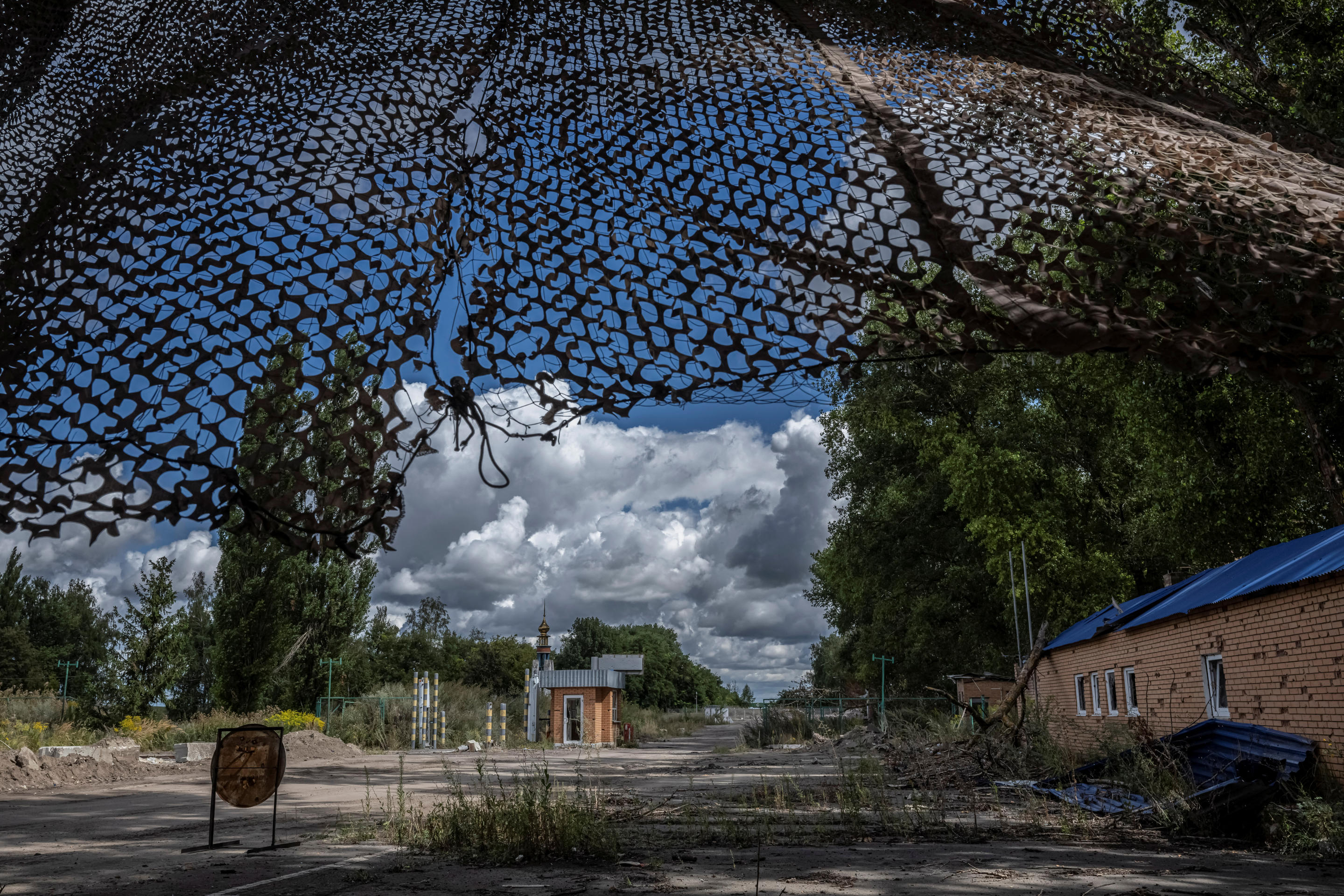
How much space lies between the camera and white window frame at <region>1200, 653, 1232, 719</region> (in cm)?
1088

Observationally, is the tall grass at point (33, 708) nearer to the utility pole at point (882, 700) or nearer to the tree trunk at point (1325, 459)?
the utility pole at point (882, 700)

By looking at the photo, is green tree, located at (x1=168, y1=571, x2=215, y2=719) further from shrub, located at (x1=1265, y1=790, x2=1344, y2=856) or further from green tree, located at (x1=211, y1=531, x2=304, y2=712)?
shrub, located at (x1=1265, y1=790, x2=1344, y2=856)

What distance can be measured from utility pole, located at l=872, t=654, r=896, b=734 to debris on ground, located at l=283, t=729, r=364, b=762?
516 inches

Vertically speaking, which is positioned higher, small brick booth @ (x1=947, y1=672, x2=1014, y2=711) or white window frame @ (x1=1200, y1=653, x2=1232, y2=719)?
white window frame @ (x1=1200, y1=653, x2=1232, y2=719)

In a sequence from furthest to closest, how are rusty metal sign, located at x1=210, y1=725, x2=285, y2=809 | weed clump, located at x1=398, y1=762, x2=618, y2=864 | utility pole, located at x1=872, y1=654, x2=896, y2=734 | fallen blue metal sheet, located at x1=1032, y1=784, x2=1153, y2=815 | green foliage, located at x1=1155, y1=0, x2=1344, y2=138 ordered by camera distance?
1. utility pole, located at x1=872, y1=654, x2=896, y2=734
2. fallen blue metal sheet, located at x1=1032, y1=784, x2=1153, y2=815
3. green foliage, located at x1=1155, y1=0, x2=1344, y2=138
4. weed clump, located at x1=398, y1=762, x2=618, y2=864
5. rusty metal sign, located at x1=210, y1=725, x2=285, y2=809

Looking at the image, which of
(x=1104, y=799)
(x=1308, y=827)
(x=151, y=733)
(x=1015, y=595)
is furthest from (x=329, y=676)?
(x=1308, y=827)

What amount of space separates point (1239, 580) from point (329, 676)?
69.8 ft

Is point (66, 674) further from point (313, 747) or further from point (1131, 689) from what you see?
point (1131, 689)

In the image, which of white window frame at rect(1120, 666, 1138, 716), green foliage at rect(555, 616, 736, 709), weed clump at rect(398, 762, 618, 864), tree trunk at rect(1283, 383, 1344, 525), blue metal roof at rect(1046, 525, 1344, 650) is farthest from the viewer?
green foliage at rect(555, 616, 736, 709)

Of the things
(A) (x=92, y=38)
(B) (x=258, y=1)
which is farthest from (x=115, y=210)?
(A) (x=92, y=38)

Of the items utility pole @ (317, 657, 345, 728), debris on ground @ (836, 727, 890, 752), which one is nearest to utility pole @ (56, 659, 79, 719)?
utility pole @ (317, 657, 345, 728)

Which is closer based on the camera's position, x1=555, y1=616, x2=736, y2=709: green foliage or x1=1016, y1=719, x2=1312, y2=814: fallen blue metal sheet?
x1=1016, y1=719, x2=1312, y2=814: fallen blue metal sheet

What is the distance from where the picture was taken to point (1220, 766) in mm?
8977

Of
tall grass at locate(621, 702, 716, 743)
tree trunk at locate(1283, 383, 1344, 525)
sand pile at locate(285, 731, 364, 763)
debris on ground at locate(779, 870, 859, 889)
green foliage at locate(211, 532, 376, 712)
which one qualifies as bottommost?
tall grass at locate(621, 702, 716, 743)
